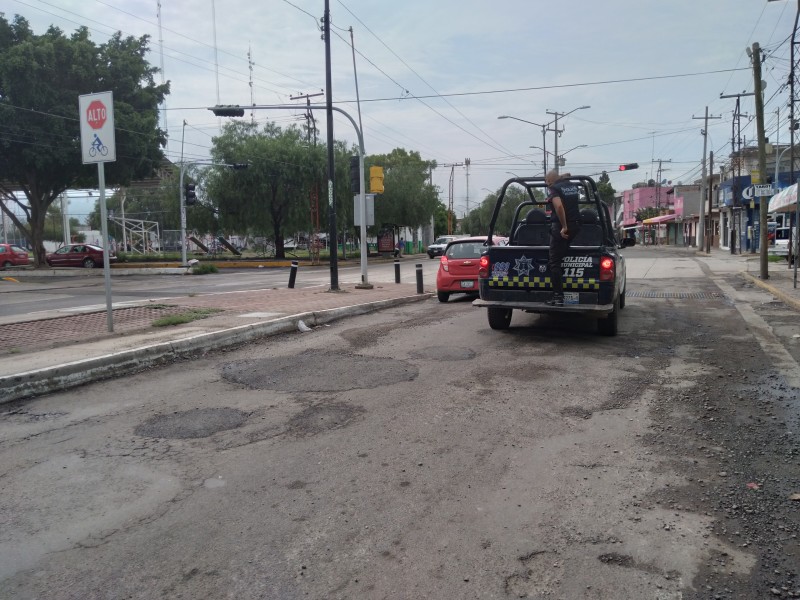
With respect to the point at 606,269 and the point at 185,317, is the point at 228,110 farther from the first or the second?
the point at 606,269

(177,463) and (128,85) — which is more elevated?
(128,85)

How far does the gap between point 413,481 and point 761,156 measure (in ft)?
64.3

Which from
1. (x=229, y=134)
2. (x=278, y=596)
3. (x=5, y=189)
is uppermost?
(x=229, y=134)

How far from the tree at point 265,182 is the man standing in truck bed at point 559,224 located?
104 feet

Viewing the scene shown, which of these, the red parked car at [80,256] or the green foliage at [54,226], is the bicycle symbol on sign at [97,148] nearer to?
the red parked car at [80,256]

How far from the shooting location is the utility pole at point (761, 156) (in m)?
18.5

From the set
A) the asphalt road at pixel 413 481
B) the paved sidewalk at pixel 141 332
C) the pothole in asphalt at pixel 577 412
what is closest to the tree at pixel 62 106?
the paved sidewalk at pixel 141 332

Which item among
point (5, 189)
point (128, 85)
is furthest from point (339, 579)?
point (5, 189)

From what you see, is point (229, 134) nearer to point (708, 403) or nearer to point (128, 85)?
point (128, 85)

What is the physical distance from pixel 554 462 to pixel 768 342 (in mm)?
6002

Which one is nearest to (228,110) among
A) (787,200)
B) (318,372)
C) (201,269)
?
(318,372)

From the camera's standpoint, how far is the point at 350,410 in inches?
221

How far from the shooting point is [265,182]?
3866cm

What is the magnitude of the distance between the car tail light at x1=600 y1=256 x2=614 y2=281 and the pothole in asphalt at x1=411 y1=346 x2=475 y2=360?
79.7 inches
